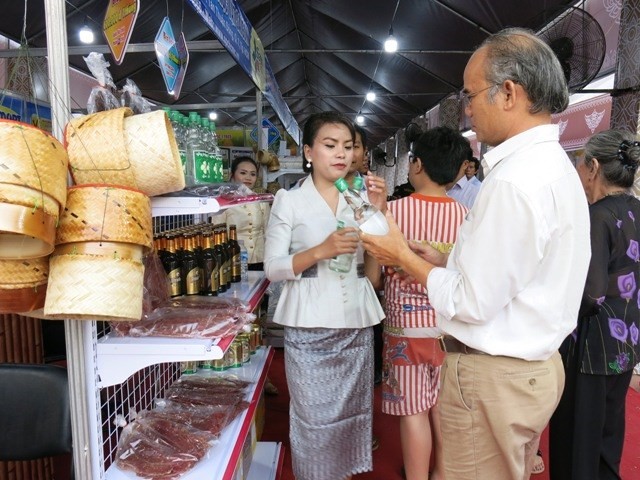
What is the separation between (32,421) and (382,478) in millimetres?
2022

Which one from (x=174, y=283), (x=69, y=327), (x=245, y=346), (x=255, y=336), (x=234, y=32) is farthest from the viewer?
(x=234, y=32)

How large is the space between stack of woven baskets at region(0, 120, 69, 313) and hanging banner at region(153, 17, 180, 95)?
39.2 inches

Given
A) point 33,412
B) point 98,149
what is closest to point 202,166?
point 98,149

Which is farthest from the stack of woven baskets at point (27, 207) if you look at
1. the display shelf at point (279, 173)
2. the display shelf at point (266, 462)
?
the display shelf at point (279, 173)

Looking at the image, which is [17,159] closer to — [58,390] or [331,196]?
[58,390]

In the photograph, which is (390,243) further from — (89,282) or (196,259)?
(196,259)

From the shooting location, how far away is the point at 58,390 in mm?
1435

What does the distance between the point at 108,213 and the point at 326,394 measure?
140cm

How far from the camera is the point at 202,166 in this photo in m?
1.81

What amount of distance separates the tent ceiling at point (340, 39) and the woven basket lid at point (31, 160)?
258 cm

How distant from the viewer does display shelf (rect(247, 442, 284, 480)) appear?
255cm

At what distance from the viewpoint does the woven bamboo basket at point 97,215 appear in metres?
1.09

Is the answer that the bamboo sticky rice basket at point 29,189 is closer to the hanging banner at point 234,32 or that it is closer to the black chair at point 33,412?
the black chair at point 33,412

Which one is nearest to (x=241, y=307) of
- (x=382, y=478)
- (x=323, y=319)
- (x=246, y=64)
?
(x=323, y=319)
